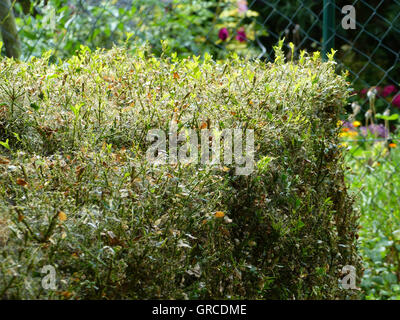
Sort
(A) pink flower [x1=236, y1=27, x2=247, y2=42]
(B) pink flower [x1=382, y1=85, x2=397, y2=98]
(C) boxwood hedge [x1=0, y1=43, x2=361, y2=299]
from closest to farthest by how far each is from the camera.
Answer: (C) boxwood hedge [x1=0, y1=43, x2=361, y2=299] < (A) pink flower [x1=236, y1=27, x2=247, y2=42] < (B) pink flower [x1=382, y1=85, x2=397, y2=98]

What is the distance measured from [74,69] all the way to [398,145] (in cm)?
271

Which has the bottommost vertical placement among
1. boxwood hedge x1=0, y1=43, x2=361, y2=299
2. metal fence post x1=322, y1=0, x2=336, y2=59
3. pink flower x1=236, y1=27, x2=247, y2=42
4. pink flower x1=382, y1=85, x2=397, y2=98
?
boxwood hedge x1=0, y1=43, x2=361, y2=299

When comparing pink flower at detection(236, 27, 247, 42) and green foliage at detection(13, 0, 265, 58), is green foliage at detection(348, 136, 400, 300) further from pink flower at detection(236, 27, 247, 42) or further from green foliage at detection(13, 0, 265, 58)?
pink flower at detection(236, 27, 247, 42)

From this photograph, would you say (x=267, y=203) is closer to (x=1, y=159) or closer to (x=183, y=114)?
(x=183, y=114)

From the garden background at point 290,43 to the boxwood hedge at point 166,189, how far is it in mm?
262

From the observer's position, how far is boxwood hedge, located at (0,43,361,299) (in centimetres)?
117

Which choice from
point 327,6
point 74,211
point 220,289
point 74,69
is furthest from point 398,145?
point 74,211

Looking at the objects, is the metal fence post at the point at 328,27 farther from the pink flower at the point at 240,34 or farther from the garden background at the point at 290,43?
the pink flower at the point at 240,34

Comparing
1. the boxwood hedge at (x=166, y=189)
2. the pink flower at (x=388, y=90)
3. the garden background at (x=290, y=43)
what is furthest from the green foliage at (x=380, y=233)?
the pink flower at (x=388, y=90)

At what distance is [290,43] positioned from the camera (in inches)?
85.6

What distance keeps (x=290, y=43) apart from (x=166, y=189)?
3.61 feet

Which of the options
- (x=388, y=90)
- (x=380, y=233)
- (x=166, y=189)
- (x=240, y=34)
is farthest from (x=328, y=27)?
(x=388, y=90)

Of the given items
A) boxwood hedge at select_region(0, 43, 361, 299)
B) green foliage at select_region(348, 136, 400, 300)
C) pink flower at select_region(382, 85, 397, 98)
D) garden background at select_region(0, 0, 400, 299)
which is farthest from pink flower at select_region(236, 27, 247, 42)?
boxwood hedge at select_region(0, 43, 361, 299)

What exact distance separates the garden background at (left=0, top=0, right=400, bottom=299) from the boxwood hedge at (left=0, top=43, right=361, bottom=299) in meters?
0.26
